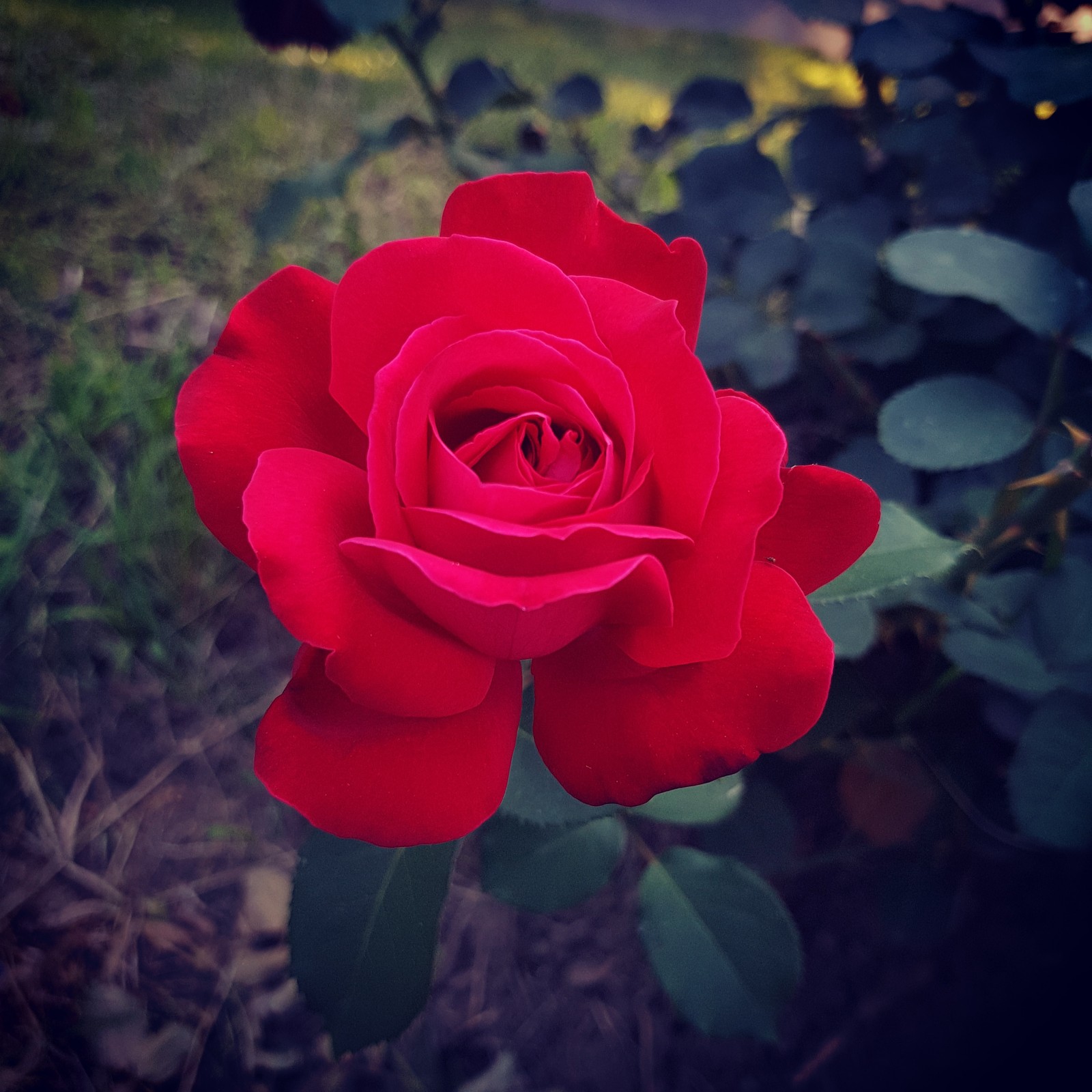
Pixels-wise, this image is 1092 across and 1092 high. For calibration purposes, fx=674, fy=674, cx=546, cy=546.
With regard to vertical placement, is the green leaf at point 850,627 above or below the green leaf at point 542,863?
above

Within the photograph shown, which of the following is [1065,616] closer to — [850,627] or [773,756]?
[850,627]

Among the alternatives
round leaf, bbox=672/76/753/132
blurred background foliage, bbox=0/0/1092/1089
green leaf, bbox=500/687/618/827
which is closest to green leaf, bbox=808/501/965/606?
blurred background foliage, bbox=0/0/1092/1089

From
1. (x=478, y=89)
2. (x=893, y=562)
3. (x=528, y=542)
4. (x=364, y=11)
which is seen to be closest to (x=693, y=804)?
(x=893, y=562)

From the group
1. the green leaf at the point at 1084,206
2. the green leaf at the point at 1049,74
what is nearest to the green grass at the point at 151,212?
the green leaf at the point at 1049,74

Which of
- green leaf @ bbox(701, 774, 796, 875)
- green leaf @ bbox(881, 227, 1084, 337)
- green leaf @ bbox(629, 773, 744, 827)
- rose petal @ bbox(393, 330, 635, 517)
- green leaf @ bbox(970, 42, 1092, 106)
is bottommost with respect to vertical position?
green leaf @ bbox(701, 774, 796, 875)

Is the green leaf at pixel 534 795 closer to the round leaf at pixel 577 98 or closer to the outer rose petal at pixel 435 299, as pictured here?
the outer rose petal at pixel 435 299

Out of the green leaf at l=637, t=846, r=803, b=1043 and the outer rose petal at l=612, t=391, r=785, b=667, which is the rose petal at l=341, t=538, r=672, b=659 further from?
the green leaf at l=637, t=846, r=803, b=1043

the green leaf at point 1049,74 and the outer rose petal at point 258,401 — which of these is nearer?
the outer rose petal at point 258,401
